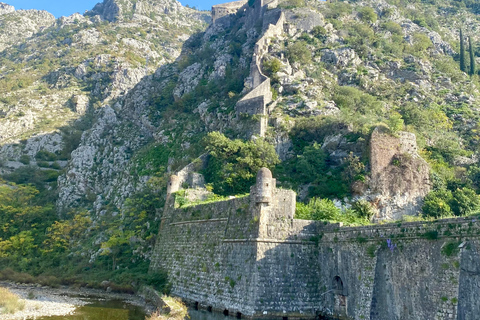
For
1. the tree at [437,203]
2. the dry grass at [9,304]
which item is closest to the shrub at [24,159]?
the dry grass at [9,304]

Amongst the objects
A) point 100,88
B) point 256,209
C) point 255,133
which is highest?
point 100,88

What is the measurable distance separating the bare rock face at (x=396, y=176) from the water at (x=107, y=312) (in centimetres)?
1685

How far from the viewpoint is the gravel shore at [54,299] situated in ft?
69.8

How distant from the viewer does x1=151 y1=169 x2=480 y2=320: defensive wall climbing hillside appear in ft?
45.1

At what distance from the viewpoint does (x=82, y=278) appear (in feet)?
110

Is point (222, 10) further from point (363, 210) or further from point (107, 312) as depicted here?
point (107, 312)

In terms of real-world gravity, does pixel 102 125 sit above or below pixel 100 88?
below

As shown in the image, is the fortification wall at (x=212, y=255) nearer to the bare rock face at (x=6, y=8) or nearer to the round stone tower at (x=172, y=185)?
the round stone tower at (x=172, y=185)

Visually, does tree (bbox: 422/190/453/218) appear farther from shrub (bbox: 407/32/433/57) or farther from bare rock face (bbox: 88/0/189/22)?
bare rock face (bbox: 88/0/189/22)

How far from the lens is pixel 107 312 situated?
22.3 metres

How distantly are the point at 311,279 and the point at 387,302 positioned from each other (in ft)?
14.8

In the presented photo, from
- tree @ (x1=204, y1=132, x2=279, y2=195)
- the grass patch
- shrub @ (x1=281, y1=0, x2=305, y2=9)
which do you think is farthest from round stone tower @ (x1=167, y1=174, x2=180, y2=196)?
shrub @ (x1=281, y1=0, x2=305, y2=9)

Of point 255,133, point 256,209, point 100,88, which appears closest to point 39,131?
point 100,88

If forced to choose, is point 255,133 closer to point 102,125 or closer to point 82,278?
point 82,278
